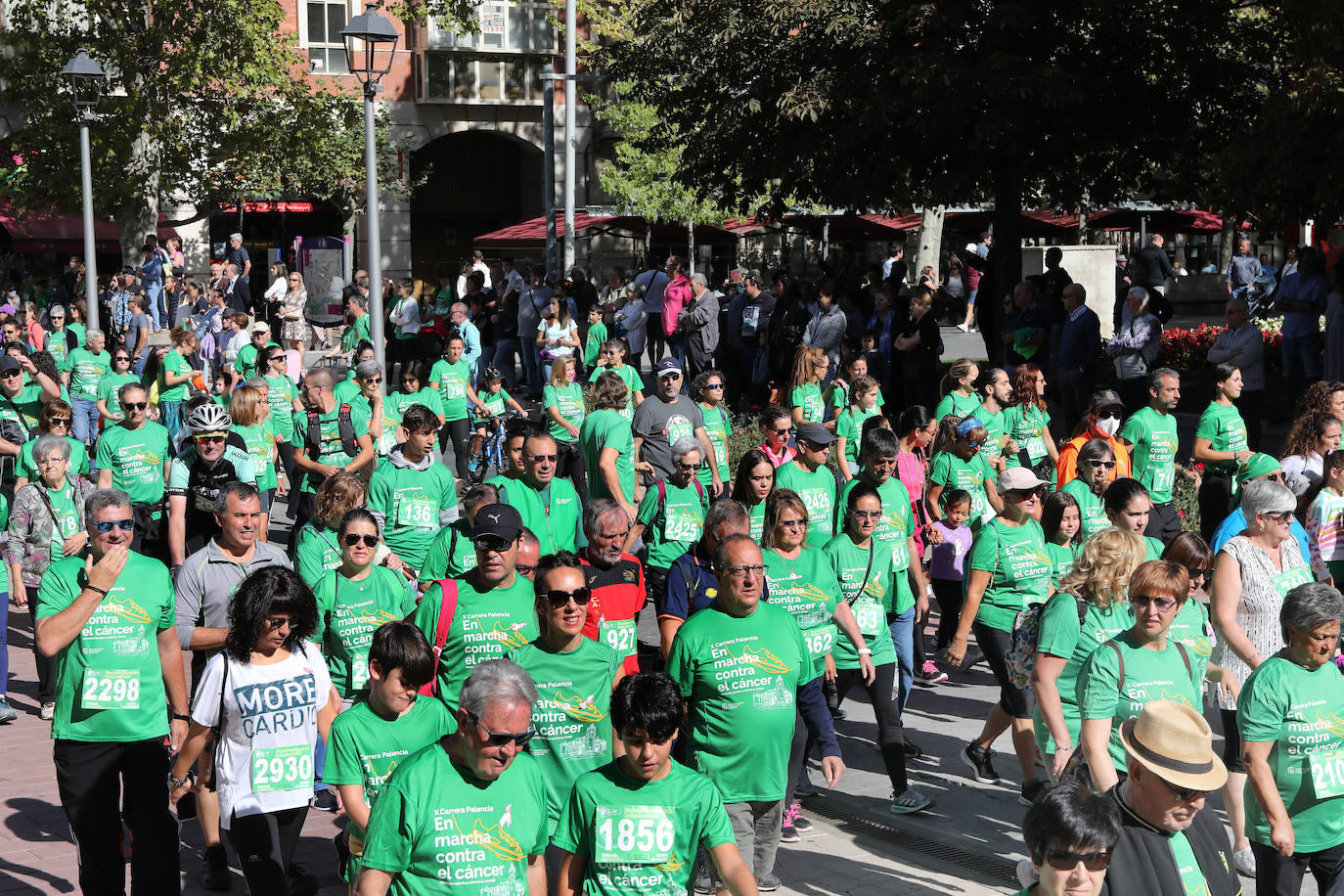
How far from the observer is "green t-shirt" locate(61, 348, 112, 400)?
16.4 meters

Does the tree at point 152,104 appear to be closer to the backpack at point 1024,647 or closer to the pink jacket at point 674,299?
the pink jacket at point 674,299

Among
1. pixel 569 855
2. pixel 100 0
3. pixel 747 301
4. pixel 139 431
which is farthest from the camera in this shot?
pixel 100 0

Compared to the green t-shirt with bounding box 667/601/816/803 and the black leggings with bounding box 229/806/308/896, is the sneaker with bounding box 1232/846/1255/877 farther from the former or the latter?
the black leggings with bounding box 229/806/308/896

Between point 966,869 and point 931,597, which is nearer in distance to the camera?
point 966,869

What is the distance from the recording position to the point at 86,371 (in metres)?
16.5

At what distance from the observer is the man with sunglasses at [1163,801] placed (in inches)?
165

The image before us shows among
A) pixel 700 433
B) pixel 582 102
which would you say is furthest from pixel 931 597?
pixel 582 102

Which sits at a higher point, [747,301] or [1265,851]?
[747,301]

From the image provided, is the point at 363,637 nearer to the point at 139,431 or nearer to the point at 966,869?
the point at 966,869

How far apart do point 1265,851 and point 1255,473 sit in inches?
168

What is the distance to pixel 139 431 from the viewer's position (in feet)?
37.5

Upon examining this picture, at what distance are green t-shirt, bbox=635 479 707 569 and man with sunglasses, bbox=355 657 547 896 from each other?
4334mm

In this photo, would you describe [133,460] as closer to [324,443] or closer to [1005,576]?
[324,443]

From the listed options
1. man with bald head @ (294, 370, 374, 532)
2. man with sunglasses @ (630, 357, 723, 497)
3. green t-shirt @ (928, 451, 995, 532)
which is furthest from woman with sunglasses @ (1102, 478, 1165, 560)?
man with bald head @ (294, 370, 374, 532)
